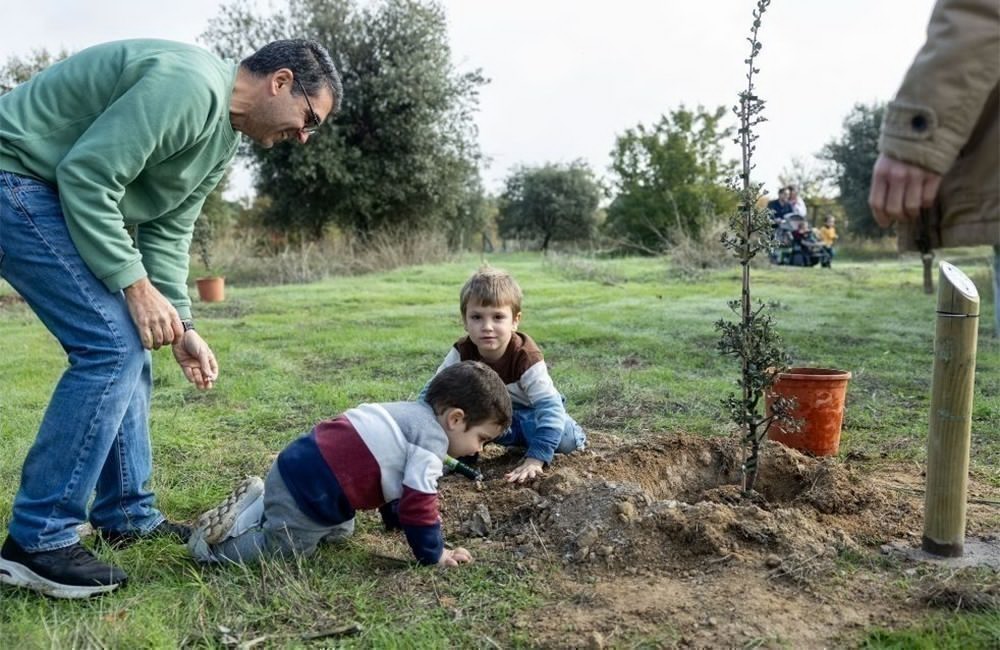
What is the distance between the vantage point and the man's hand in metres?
2.98

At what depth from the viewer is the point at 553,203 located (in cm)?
4725

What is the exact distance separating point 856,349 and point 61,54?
2107 centimetres

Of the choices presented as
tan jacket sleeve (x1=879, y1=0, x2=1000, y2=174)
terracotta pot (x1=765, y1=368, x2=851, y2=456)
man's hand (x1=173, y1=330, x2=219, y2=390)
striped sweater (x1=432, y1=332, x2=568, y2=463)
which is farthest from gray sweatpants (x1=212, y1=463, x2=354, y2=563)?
terracotta pot (x1=765, y1=368, x2=851, y2=456)

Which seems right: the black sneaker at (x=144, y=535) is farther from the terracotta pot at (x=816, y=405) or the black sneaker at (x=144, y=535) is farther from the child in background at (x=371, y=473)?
the terracotta pot at (x=816, y=405)

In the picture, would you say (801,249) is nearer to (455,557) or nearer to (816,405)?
(816,405)

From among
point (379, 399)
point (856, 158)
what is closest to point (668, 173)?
point (856, 158)

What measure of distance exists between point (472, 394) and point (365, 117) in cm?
2151

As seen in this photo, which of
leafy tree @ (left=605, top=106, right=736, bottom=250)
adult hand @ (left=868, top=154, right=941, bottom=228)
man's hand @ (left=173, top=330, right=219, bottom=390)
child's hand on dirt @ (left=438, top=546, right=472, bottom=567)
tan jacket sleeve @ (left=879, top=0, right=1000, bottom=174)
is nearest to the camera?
tan jacket sleeve @ (left=879, top=0, right=1000, bottom=174)

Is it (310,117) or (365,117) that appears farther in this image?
(365,117)

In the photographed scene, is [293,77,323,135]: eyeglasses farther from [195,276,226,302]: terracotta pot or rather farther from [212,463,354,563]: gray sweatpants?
[195,276,226,302]: terracotta pot

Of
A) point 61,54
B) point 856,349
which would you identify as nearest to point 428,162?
point 61,54

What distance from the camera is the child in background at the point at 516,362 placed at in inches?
152

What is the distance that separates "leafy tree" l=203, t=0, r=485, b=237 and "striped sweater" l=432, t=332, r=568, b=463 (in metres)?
18.8

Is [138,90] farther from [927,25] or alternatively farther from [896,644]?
[896,644]
